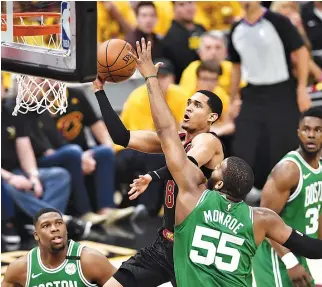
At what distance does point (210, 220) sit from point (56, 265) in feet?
4.96

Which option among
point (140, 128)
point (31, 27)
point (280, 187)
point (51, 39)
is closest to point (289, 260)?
point (280, 187)

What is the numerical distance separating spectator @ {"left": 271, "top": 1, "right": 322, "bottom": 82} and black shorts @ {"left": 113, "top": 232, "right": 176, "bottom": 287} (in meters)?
4.70

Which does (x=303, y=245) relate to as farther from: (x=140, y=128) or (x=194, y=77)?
(x=194, y=77)

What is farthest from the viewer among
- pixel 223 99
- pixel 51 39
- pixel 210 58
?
pixel 210 58

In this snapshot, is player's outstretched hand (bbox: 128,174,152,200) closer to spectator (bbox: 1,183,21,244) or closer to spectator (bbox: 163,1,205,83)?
spectator (bbox: 1,183,21,244)

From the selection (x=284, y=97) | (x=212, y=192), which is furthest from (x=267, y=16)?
(x=212, y=192)

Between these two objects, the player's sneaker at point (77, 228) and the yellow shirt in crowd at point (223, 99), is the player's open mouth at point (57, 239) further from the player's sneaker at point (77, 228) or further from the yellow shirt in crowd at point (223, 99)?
the yellow shirt in crowd at point (223, 99)

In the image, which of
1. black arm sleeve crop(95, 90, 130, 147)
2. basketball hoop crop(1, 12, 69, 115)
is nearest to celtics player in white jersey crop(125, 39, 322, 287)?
black arm sleeve crop(95, 90, 130, 147)

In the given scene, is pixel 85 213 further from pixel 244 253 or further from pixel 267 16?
pixel 244 253

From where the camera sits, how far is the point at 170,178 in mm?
5875

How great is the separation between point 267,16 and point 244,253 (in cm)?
417

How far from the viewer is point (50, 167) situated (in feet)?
30.1

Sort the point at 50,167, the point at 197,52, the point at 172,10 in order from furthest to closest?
the point at 172,10 → the point at 197,52 → the point at 50,167

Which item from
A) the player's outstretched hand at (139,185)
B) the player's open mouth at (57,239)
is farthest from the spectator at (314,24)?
the player's outstretched hand at (139,185)
